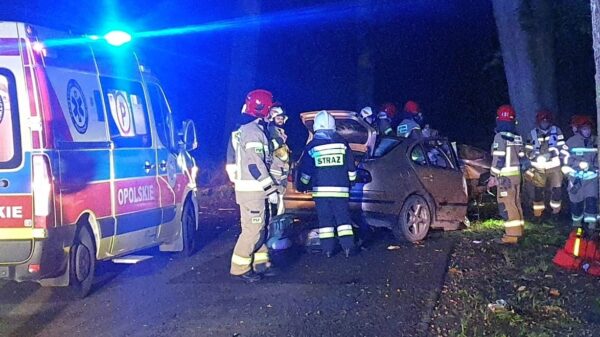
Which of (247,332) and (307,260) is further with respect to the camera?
(307,260)

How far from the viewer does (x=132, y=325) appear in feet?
21.7

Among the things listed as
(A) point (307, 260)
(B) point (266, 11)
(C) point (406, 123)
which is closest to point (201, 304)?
(A) point (307, 260)

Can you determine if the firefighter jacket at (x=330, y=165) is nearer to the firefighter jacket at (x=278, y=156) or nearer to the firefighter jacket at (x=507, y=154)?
the firefighter jacket at (x=278, y=156)

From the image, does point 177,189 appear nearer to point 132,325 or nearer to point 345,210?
point 345,210

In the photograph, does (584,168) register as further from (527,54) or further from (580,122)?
(527,54)

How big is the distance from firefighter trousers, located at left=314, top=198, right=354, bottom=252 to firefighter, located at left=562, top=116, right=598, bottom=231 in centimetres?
328

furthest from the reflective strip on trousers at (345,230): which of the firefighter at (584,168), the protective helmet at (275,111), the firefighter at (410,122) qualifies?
the firefighter at (410,122)

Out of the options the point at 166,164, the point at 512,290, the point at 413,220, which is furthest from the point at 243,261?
the point at 413,220

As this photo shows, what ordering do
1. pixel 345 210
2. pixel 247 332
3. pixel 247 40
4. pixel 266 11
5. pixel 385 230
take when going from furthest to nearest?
pixel 266 11
pixel 247 40
pixel 385 230
pixel 345 210
pixel 247 332

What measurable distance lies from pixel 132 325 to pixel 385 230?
5341mm

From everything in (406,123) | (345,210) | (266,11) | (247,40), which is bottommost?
(345,210)

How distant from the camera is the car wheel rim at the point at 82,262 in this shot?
24.1 feet

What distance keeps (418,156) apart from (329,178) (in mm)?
1910

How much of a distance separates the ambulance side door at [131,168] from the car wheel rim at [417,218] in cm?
326
